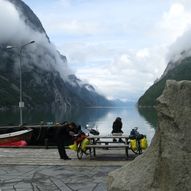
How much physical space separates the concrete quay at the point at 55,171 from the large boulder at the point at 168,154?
2.89 metres

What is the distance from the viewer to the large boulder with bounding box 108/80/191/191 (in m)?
7.30

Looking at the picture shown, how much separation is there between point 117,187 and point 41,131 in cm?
2428

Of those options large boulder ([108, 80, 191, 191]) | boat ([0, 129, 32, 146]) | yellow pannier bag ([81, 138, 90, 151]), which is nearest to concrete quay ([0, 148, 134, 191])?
yellow pannier bag ([81, 138, 90, 151])

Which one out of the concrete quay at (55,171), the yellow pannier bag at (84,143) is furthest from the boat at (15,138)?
the yellow pannier bag at (84,143)

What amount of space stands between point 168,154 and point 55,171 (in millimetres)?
7106

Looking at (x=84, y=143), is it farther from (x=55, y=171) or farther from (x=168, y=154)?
(x=168, y=154)

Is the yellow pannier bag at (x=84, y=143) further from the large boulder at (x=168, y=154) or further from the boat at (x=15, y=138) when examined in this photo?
the boat at (x=15, y=138)

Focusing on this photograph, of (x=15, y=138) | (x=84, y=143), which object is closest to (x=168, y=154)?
(x=84, y=143)

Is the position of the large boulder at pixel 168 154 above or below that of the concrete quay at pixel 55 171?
above

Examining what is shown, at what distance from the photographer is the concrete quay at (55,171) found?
11.4m

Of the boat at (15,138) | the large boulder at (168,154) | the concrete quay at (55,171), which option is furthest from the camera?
the boat at (15,138)

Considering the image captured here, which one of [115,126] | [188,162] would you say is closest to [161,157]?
[188,162]

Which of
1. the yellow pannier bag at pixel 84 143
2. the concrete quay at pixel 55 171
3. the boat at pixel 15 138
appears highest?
the yellow pannier bag at pixel 84 143

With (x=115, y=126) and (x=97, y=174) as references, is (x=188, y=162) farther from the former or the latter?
(x=115, y=126)
